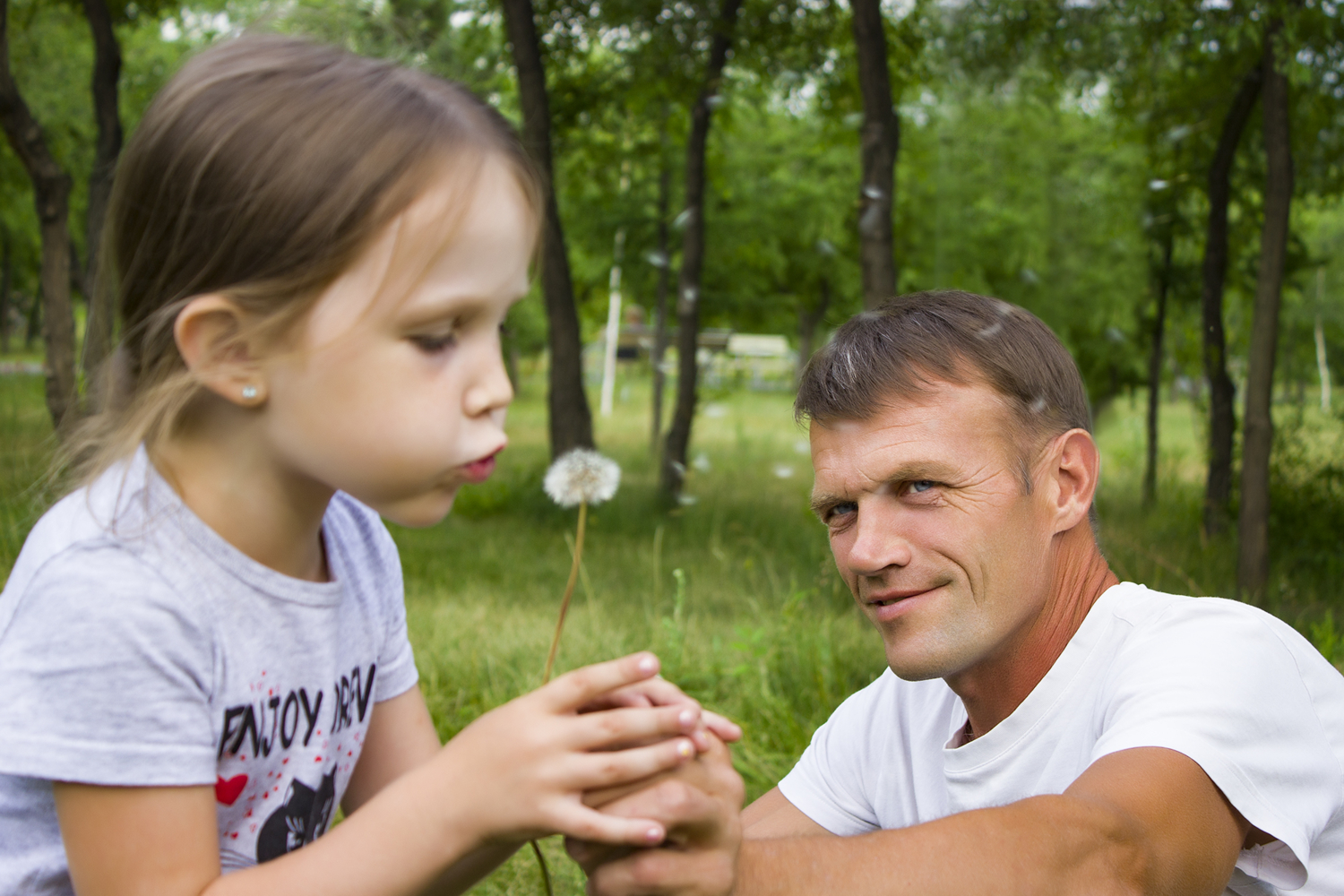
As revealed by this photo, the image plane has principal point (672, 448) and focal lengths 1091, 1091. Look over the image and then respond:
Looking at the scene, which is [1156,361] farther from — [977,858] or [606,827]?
[606,827]

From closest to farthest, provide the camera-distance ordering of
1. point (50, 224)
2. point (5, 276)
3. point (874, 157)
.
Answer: point (874, 157)
point (50, 224)
point (5, 276)

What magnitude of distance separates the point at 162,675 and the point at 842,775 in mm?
1388

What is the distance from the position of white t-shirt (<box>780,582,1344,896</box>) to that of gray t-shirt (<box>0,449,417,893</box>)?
3.41ft

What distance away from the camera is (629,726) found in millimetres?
1129

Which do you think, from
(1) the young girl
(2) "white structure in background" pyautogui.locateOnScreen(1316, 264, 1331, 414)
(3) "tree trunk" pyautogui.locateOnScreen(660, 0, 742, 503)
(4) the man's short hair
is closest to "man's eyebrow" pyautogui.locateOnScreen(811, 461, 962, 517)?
(4) the man's short hair

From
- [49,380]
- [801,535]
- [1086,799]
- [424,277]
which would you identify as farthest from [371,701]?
[49,380]

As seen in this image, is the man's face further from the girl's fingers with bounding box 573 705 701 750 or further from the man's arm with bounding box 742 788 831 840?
the girl's fingers with bounding box 573 705 701 750

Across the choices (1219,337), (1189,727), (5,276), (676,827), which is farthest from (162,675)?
(5,276)

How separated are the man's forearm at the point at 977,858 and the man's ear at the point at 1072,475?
689mm

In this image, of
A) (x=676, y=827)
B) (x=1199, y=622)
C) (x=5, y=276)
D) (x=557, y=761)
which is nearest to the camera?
(x=557, y=761)

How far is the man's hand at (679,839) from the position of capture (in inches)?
45.7

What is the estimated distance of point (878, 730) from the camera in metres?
2.14

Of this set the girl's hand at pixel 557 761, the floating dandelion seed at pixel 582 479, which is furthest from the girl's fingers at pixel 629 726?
the floating dandelion seed at pixel 582 479

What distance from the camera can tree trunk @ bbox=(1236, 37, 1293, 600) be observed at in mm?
5766
